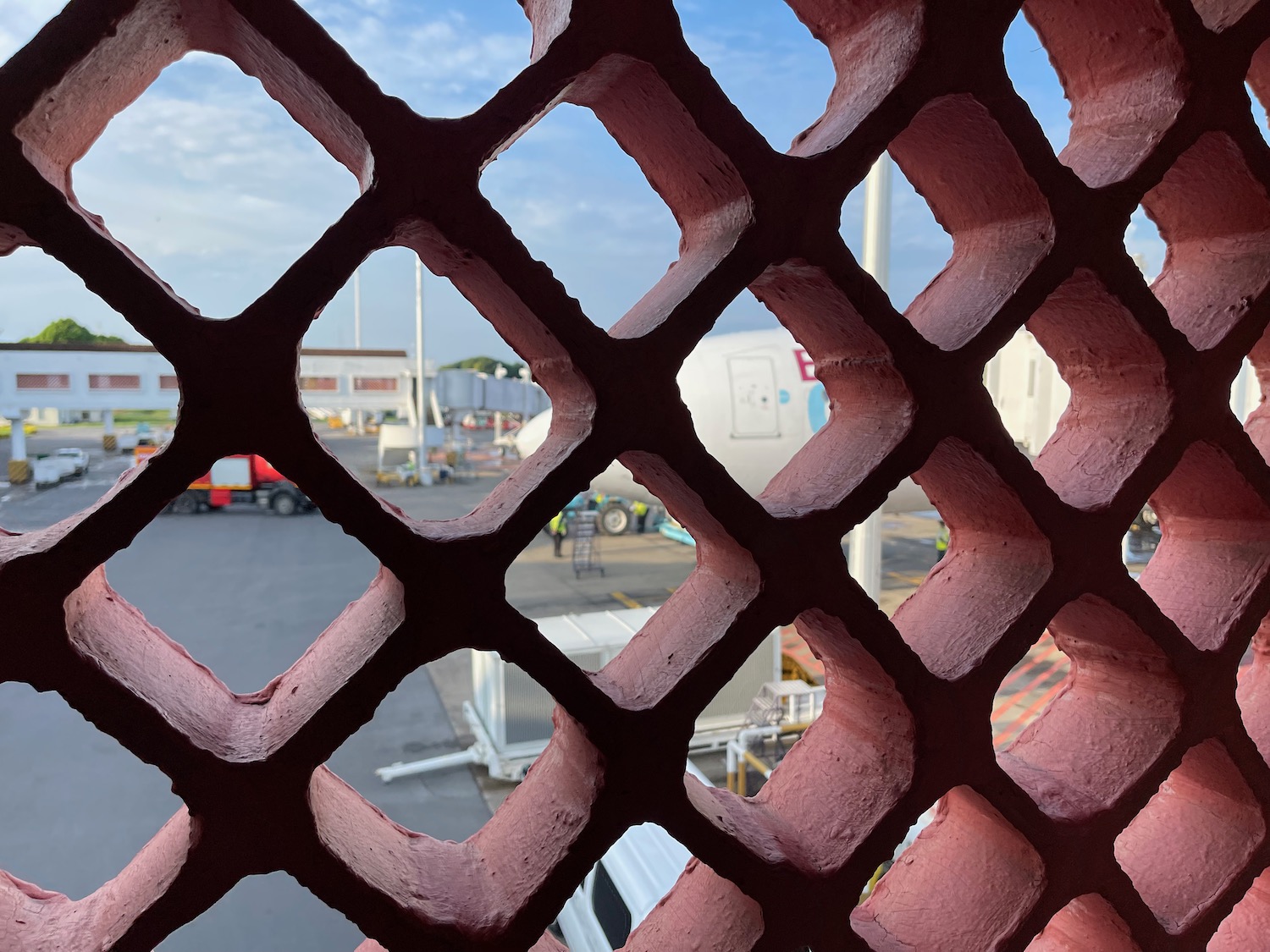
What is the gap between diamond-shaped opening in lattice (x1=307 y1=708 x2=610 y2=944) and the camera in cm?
62

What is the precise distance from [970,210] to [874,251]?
4.75 metres

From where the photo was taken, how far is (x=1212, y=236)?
944 millimetres

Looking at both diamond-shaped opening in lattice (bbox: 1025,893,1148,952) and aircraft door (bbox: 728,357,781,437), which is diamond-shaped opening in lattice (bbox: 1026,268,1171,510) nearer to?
diamond-shaped opening in lattice (bbox: 1025,893,1148,952)

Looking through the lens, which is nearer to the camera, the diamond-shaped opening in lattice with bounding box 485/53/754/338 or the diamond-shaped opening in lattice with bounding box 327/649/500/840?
the diamond-shaped opening in lattice with bounding box 485/53/754/338

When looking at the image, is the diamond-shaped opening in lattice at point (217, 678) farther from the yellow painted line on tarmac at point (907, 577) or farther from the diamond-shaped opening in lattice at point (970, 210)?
the yellow painted line on tarmac at point (907, 577)

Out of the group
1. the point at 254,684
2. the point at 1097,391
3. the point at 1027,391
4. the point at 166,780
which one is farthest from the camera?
the point at 1027,391

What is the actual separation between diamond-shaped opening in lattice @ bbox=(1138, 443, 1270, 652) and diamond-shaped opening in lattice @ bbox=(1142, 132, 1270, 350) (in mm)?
142

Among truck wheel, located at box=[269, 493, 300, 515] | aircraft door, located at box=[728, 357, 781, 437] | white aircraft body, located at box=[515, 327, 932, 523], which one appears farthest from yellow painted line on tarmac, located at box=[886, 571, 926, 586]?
truck wheel, located at box=[269, 493, 300, 515]

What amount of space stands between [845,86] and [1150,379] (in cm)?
43

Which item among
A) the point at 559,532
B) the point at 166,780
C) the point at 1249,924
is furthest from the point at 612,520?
the point at 1249,924

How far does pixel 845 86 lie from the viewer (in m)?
0.77

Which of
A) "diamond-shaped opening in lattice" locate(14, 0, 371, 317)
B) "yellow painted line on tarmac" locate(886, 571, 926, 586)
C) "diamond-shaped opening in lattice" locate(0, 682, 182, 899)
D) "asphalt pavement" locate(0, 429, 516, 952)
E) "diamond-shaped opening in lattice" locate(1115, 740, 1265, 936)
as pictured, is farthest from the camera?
"yellow painted line on tarmac" locate(886, 571, 926, 586)

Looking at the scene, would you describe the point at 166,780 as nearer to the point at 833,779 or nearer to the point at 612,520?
the point at 833,779

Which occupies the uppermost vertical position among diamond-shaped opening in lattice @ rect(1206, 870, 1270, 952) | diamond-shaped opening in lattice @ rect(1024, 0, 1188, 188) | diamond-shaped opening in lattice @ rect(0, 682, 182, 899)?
diamond-shaped opening in lattice @ rect(1024, 0, 1188, 188)
